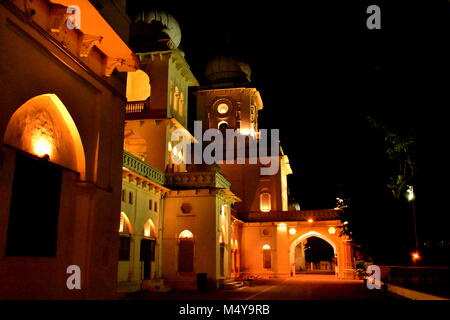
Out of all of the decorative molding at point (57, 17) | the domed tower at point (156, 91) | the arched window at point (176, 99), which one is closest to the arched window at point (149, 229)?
the domed tower at point (156, 91)

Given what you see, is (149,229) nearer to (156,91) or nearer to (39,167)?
(156,91)

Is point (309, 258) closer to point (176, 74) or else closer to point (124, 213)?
point (176, 74)

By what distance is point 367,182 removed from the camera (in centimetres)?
2342

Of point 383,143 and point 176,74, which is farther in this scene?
point 176,74

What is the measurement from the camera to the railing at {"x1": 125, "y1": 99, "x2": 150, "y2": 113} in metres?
27.6

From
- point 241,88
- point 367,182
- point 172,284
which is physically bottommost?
point 172,284

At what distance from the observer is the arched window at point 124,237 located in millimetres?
19377

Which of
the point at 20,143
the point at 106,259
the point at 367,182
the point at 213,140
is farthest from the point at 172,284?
the point at 213,140

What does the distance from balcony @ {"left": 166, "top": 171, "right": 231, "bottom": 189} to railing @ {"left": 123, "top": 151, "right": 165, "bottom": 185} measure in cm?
57

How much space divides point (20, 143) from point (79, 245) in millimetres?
2564

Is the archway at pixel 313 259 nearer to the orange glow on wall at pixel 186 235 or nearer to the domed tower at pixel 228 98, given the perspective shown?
the domed tower at pixel 228 98

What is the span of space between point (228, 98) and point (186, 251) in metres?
20.7

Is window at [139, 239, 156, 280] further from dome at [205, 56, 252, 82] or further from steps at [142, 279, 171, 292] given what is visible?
dome at [205, 56, 252, 82]

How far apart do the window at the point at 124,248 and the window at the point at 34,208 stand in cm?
1000
